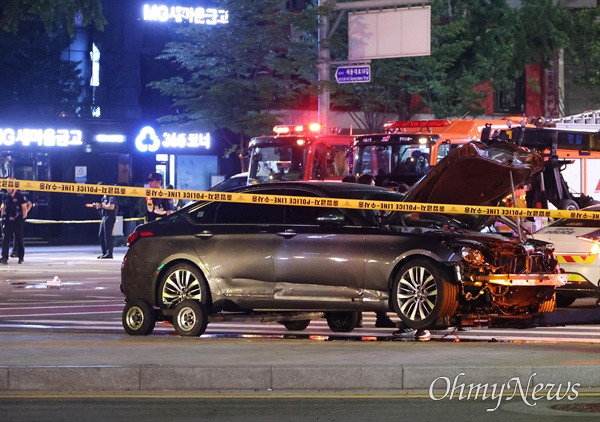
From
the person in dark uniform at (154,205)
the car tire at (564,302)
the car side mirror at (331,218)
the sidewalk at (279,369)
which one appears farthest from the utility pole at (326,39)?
the sidewalk at (279,369)

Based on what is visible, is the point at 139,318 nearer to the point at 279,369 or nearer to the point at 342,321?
the point at 342,321

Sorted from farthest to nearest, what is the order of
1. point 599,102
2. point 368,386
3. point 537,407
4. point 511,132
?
1. point 599,102
2. point 511,132
3. point 368,386
4. point 537,407

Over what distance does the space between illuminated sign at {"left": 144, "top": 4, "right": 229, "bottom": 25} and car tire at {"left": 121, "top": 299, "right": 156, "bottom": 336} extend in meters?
23.2

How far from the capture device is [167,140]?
39.3m

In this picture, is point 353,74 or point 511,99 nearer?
point 353,74

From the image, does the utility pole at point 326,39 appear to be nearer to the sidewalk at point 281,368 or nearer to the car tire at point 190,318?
the car tire at point 190,318

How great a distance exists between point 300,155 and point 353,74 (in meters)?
2.55

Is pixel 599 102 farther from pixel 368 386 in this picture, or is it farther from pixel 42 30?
pixel 368 386

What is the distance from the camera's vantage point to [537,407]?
29.7 feet

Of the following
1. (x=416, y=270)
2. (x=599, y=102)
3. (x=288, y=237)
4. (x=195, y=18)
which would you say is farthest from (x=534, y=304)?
(x=599, y=102)

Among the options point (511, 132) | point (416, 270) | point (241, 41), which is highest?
point (241, 41)

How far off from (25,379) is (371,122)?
107 ft

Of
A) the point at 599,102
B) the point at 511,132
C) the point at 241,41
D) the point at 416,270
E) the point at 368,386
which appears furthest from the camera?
the point at 599,102

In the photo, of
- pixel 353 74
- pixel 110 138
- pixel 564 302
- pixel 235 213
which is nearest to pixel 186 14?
pixel 110 138
